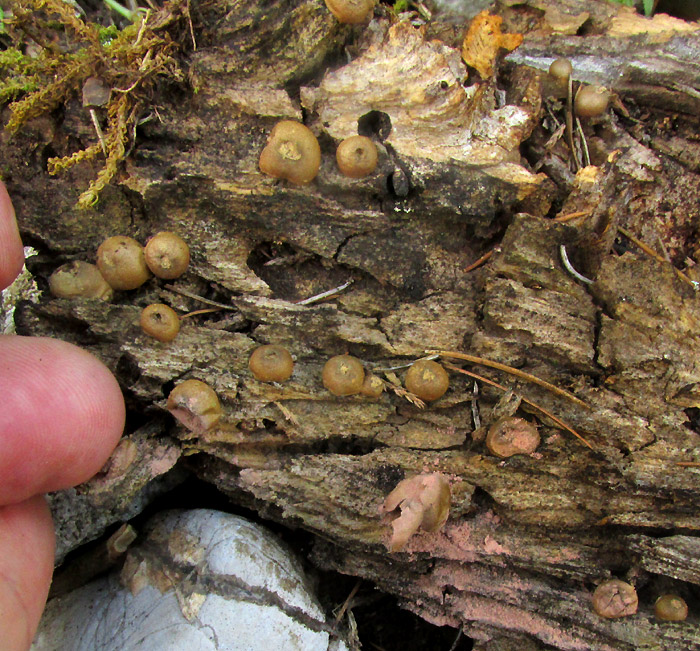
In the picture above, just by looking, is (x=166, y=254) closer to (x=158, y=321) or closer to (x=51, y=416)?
(x=158, y=321)

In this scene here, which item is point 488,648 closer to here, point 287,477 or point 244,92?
point 287,477

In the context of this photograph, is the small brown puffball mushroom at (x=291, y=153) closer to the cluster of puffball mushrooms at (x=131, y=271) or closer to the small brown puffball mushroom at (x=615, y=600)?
the cluster of puffball mushrooms at (x=131, y=271)

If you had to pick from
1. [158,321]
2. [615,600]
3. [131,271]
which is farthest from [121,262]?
[615,600]

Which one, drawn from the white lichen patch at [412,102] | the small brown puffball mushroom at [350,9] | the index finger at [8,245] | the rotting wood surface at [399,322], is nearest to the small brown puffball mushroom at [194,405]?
the rotting wood surface at [399,322]

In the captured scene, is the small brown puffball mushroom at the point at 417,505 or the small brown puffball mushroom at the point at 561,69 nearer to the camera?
the small brown puffball mushroom at the point at 417,505

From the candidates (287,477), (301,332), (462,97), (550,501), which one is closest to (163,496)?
(287,477)

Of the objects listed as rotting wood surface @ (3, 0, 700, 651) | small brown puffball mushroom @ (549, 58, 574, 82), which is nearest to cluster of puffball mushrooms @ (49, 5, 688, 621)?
rotting wood surface @ (3, 0, 700, 651)
